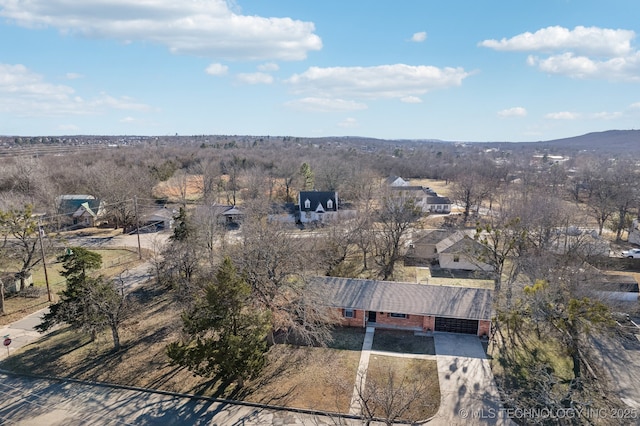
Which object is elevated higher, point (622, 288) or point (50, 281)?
point (622, 288)

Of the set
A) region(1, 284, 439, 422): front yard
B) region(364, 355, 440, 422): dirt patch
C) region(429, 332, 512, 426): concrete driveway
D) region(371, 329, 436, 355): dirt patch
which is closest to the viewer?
region(364, 355, 440, 422): dirt patch

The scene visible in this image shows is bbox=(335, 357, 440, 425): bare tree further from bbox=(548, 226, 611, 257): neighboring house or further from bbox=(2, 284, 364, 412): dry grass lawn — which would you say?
bbox=(548, 226, 611, 257): neighboring house

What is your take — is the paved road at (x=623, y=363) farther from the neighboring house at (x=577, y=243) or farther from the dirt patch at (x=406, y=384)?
the neighboring house at (x=577, y=243)

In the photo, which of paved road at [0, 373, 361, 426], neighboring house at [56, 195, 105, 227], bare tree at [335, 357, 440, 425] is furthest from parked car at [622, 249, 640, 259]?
neighboring house at [56, 195, 105, 227]

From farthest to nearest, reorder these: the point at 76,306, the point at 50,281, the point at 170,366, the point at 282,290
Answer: the point at 50,281 → the point at 282,290 → the point at 76,306 → the point at 170,366

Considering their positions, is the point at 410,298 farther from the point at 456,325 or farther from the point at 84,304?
the point at 84,304

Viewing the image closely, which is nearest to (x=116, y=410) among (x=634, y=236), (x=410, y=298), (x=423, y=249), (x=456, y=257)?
(x=410, y=298)
